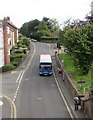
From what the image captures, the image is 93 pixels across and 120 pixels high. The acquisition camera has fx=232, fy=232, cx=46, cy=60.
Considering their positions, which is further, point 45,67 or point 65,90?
point 45,67

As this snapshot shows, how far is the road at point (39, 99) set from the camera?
20234 mm

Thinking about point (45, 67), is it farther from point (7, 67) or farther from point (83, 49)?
point (83, 49)

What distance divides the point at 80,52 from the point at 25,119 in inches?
556

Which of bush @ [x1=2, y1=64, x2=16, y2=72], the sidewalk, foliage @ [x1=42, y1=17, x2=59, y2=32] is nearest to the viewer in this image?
the sidewalk

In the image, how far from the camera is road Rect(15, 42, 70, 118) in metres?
20.2

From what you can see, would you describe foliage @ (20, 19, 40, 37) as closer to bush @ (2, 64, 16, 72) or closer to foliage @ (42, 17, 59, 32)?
foliage @ (42, 17, 59, 32)

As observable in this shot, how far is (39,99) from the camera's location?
81.8ft

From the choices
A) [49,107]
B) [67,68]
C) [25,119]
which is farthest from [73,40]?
[25,119]

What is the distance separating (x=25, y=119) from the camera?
18.6 metres

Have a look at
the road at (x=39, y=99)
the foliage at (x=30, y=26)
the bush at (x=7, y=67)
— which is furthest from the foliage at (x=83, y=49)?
the foliage at (x=30, y=26)

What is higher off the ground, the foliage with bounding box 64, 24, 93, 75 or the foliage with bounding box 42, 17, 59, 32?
the foliage with bounding box 42, 17, 59, 32

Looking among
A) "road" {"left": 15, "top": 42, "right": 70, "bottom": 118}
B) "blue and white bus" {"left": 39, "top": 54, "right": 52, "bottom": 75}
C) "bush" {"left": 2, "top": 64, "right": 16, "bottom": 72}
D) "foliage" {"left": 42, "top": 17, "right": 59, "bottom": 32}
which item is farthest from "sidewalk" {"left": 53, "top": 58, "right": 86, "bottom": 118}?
"foliage" {"left": 42, "top": 17, "right": 59, "bottom": 32}

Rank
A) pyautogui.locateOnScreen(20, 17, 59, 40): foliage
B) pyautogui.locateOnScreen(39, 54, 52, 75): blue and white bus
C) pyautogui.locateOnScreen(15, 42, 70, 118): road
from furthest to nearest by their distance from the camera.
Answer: pyautogui.locateOnScreen(20, 17, 59, 40): foliage
pyautogui.locateOnScreen(39, 54, 52, 75): blue and white bus
pyautogui.locateOnScreen(15, 42, 70, 118): road

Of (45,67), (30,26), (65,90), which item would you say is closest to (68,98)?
(65,90)
